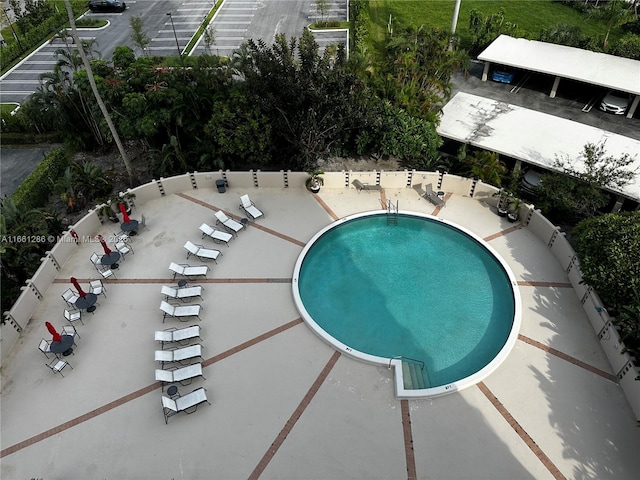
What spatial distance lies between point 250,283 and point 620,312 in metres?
12.7

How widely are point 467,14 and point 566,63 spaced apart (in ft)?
44.7

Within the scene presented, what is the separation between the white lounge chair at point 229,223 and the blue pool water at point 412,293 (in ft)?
11.2

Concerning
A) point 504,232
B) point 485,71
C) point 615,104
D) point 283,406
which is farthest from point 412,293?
point 485,71

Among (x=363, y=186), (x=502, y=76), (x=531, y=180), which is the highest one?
(x=502, y=76)

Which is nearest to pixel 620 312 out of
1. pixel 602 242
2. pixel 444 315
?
pixel 602 242

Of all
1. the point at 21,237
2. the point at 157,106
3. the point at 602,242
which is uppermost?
the point at 157,106

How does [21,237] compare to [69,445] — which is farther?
Answer: [21,237]

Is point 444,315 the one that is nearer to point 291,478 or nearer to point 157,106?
point 291,478

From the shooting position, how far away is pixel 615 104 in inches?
1067

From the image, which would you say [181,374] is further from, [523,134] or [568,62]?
[568,62]

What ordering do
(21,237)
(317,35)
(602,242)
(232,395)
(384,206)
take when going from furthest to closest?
(317,35)
(384,206)
(21,237)
(602,242)
(232,395)

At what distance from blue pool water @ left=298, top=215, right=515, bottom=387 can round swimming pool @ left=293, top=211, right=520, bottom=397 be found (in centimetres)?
4

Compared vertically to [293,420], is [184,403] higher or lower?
higher

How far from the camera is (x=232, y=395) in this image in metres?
14.4
